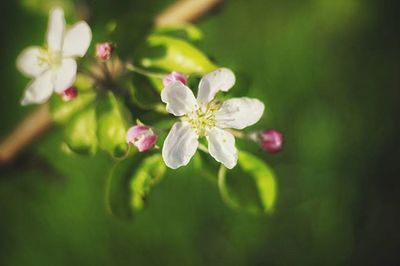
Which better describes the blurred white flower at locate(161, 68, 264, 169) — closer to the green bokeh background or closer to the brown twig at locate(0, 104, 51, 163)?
the brown twig at locate(0, 104, 51, 163)

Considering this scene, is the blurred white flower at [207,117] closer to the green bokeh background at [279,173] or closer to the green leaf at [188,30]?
the green leaf at [188,30]

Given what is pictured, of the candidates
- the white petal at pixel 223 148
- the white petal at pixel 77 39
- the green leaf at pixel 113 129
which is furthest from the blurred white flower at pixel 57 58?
the white petal at pixel 223 148

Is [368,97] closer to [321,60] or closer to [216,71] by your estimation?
[321,60]

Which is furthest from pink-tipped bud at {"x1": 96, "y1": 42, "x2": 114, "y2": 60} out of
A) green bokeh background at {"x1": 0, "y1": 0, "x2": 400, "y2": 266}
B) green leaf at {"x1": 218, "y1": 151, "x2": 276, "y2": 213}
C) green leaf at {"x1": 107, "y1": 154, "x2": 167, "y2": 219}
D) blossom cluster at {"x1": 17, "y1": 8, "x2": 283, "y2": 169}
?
green bokeh background at {"x1": 0, "y1": 0, "x2": 400, "y2": 266}

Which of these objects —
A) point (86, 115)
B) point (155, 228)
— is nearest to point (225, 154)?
point (86, 115)

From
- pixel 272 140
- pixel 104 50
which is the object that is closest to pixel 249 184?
pixel 272 140

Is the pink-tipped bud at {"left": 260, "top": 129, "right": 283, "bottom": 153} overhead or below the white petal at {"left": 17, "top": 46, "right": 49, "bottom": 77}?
below
